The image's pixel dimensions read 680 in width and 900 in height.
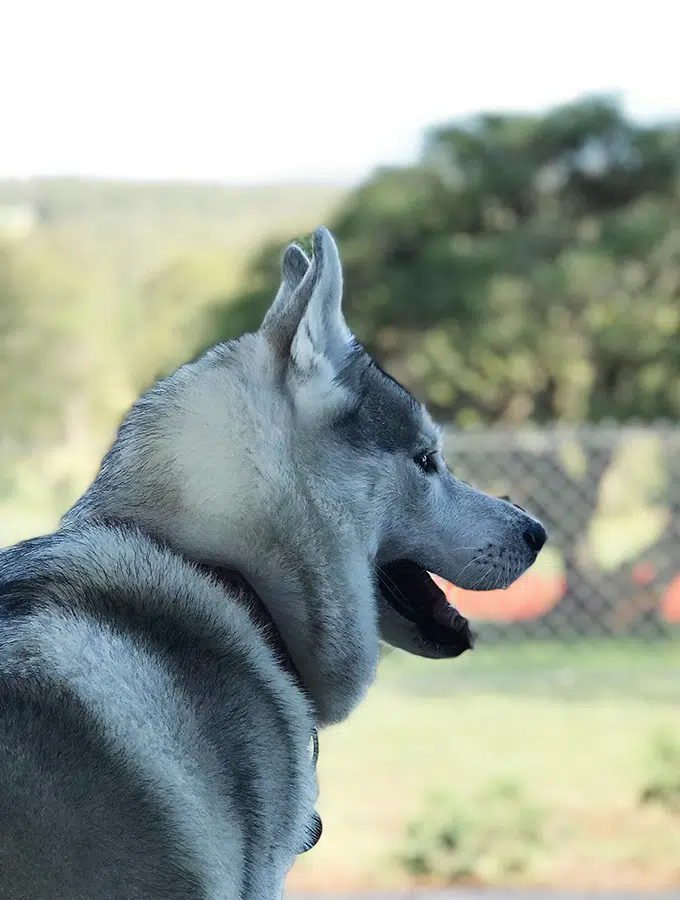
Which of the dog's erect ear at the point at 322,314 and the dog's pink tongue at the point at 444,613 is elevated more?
the dog's erect ear at the point at 322,314

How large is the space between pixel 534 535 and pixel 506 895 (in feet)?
8.14

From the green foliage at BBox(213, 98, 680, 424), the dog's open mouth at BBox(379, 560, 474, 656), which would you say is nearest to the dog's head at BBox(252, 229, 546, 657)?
the dog's open mouth at BBox(379, 560, 474, 656)

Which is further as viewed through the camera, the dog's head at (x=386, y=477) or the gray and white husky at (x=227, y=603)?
the dog's head at (x=386, y=477)

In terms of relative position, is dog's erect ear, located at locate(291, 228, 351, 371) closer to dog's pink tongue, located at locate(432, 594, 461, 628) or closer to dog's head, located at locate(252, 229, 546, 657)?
dog's head, located at locate(252, 229, 546, 657)

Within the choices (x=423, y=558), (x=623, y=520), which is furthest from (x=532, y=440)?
(x=423, y=558)

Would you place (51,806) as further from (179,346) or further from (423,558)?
(179,346)

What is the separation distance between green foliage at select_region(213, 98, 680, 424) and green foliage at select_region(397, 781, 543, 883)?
4837 mm

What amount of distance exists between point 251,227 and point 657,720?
5273mm

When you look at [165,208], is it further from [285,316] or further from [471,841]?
[285,316]

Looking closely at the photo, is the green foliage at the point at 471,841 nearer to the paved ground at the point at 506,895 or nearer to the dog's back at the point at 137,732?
the paved ground at the point at 506,895

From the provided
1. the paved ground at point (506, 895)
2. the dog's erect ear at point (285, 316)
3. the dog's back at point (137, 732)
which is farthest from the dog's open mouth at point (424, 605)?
the paved ground at point (506, 895)

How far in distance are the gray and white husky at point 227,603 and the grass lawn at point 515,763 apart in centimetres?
267

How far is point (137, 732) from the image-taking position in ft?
5.38

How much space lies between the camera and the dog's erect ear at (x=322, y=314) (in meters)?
1.95
